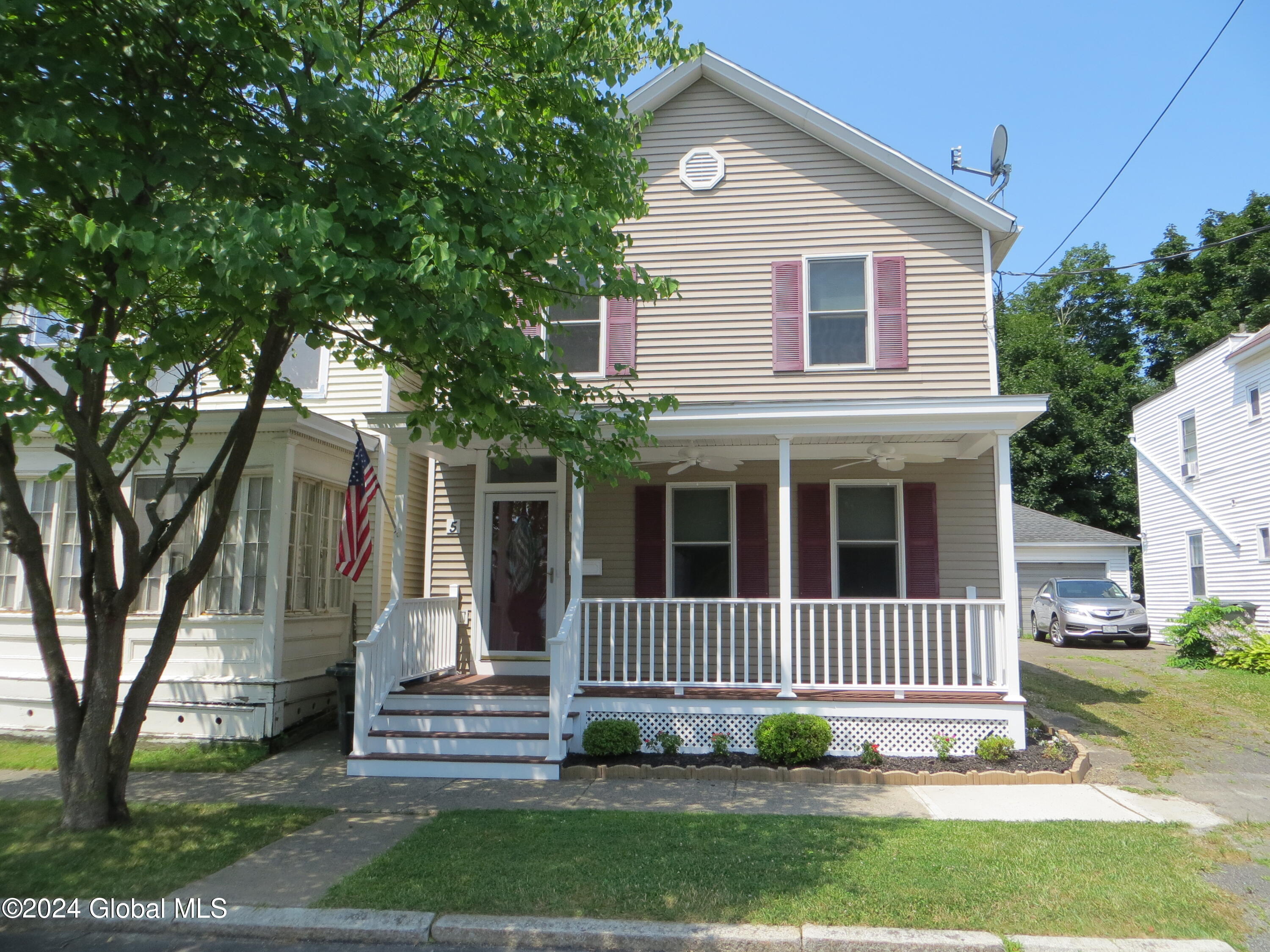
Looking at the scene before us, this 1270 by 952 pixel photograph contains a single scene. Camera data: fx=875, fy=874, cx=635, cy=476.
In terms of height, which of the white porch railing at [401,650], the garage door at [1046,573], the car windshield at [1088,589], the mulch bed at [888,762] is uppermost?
the garage door at [1046,573]

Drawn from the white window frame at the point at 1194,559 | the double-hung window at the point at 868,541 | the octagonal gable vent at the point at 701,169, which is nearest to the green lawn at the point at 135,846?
the double-hung window at the point at 868,541

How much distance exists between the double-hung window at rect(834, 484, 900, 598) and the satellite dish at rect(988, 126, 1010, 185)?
4865mm

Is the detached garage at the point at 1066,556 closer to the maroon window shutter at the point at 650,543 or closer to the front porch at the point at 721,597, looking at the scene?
the front porch at the point at 721,597

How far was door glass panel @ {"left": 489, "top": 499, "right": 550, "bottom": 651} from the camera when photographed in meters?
10.9

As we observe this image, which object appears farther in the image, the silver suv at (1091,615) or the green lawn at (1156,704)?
the silver suv at (1091,615)

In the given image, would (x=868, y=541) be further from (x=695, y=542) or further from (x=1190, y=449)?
(x=1190, y=449)

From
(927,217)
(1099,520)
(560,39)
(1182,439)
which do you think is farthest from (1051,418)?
(560,39)

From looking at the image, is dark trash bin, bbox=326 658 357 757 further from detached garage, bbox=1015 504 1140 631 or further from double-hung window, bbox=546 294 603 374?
detached garage, bbox=1015 504 1140 631

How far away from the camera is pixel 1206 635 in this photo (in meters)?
16.2

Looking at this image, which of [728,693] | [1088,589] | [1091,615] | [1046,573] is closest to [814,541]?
[728,693]

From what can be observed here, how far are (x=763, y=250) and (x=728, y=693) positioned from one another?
218 inches

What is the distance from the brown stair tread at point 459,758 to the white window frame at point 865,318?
5591 mm

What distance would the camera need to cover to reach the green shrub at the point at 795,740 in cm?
827

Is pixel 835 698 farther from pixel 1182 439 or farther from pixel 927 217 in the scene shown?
pixel 1182 439
